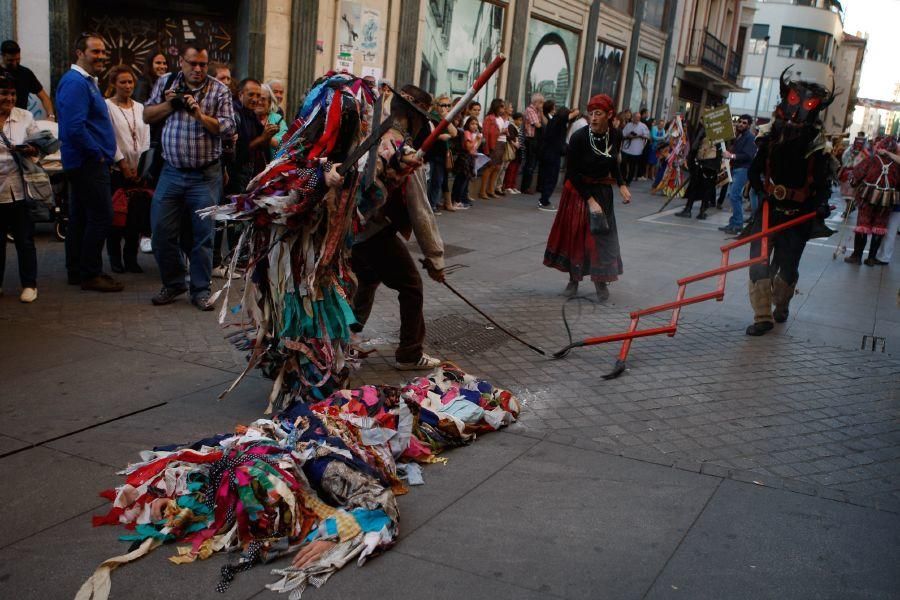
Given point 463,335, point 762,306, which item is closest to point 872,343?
point 762,306

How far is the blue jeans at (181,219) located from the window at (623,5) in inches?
802

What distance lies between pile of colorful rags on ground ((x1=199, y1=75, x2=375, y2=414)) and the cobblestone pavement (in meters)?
0.83

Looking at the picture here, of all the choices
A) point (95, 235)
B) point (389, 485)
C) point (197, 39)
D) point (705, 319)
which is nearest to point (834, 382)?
point (705, 319)

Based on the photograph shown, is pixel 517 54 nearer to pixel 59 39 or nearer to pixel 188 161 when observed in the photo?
pixel 59 39

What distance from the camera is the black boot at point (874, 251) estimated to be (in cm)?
1209

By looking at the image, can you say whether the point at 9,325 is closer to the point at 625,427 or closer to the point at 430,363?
the point at 430,363

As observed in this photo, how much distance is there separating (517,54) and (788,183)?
12971mm

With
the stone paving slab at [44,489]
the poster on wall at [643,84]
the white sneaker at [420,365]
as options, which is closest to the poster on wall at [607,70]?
the poster on wall at [643,84]

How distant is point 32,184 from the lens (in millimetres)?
6418

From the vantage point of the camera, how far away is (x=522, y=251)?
1086cm

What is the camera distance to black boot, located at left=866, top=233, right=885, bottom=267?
39.7 ft

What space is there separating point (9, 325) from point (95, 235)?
49.9 inches

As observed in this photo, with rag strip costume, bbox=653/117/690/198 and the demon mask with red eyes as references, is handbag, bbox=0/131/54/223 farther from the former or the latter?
rag strip costume, bbox=653/117/690/198

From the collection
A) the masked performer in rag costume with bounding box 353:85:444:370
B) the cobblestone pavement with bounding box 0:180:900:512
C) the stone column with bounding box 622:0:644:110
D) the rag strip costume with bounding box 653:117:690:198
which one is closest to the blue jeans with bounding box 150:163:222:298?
the cobblestone pavement with bounding box 0:180:900:512
